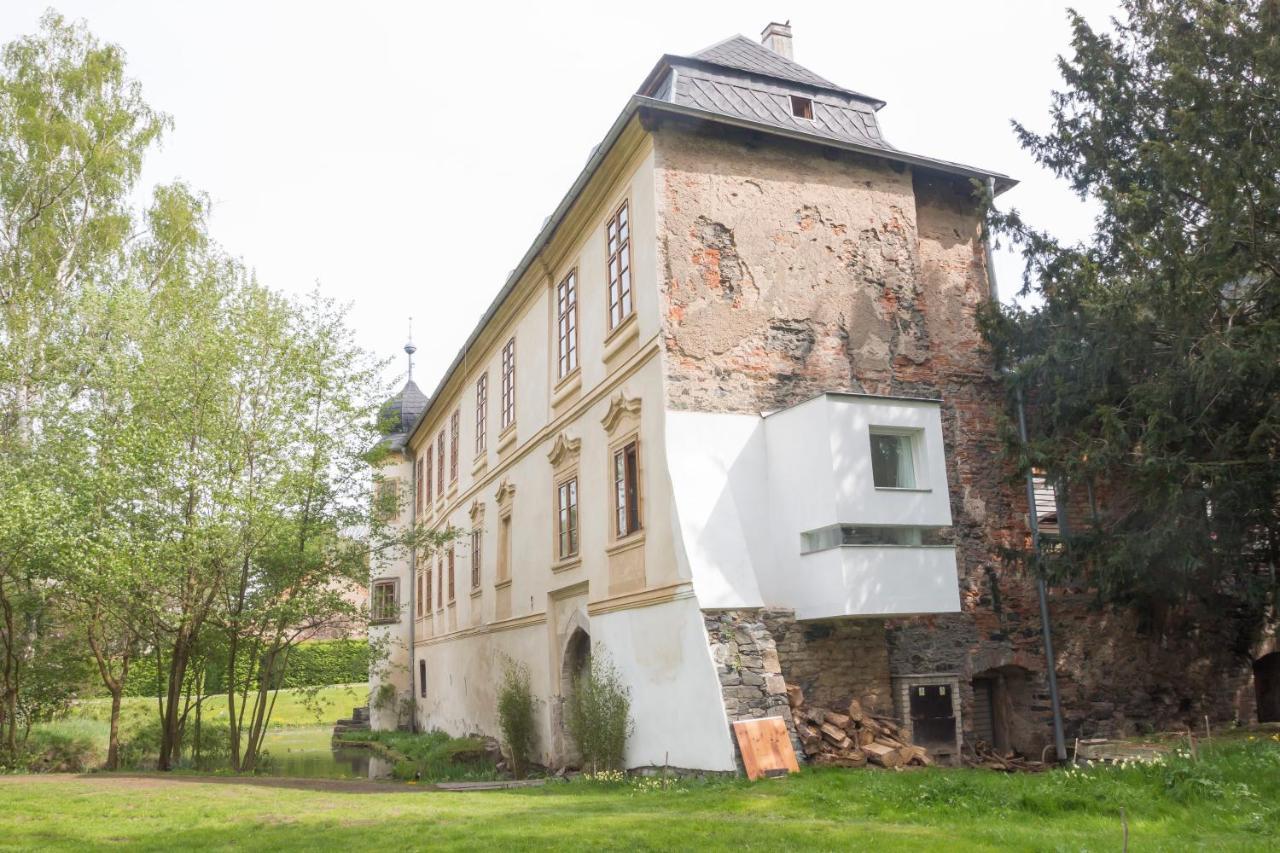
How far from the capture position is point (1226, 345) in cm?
1009

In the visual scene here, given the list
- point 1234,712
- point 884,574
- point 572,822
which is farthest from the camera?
point 1234,712

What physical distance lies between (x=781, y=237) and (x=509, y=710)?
8641mm

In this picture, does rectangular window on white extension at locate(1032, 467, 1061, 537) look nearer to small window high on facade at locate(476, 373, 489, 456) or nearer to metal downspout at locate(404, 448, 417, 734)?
small window high on facade at locate(476, 373, 489, 456)

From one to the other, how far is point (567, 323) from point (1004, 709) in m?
8.93

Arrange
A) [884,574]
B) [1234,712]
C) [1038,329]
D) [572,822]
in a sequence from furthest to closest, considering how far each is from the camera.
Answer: [1234,712], [1038,329], [884,574], [572,822]

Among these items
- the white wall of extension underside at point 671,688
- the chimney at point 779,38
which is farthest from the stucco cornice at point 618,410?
the chimney at point 779,38

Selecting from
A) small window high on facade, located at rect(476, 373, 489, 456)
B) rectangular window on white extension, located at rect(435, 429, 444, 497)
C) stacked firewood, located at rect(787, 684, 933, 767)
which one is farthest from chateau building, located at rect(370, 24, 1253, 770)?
rectangular window on white extension, located at rect(435, 429, 444, 497)

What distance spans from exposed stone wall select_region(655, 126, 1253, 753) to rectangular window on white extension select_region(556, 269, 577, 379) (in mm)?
3667

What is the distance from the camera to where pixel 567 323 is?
661 inches

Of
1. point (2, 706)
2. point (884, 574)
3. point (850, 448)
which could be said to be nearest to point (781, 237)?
point (850, 448)

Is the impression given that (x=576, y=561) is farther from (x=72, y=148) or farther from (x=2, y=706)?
(x=72, y=148)

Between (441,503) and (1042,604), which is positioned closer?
(1042,604)

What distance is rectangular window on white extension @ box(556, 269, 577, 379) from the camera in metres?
16.5

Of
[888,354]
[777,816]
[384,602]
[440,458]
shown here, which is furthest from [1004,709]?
[384,602]
